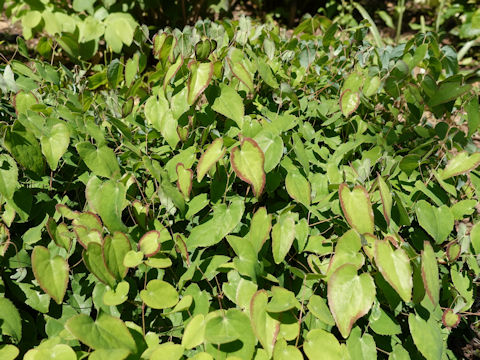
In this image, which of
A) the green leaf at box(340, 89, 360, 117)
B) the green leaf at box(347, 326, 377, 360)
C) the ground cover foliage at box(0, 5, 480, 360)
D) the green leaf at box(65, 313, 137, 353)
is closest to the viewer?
the green leaf at box(65, 313, 137, 353)

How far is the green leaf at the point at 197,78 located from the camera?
1.08m

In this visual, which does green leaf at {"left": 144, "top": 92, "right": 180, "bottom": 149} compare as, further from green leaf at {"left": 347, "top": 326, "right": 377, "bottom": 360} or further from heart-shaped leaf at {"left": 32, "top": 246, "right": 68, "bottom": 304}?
green leaf at {"left": 347, "top": 326, "right": 377, "bottom": 360}

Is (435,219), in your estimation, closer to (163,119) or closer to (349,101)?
(349,101)

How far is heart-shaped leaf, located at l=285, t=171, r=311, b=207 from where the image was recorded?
3.55ft

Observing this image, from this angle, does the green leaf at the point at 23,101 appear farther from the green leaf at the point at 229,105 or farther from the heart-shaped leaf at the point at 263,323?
the heart-shaped leaf at the point at 263,323

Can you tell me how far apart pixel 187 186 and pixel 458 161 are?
73 cm

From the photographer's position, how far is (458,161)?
3.73 ft

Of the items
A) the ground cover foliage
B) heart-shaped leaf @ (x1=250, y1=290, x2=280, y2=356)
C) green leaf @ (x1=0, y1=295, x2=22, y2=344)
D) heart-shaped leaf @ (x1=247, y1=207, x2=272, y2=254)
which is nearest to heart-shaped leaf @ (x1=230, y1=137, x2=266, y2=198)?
the ground cover foliage

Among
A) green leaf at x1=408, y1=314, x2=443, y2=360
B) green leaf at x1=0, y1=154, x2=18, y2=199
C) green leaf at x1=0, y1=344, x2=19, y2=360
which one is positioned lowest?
green leaf at x1=408, y1=314, x2=443, y2=360

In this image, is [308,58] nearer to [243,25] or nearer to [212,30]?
[243,25]

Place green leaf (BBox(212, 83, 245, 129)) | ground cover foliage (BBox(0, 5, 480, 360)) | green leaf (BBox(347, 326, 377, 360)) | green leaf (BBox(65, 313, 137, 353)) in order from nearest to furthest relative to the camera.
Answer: green leaf (BBox(65, 313, 137, 353)), ground cover foliage (BBox(0, 5, 480, 360)), green leaf (BBox(347, 326, 377, 360)), green leaf (BBox(212, 83, 245, 129))

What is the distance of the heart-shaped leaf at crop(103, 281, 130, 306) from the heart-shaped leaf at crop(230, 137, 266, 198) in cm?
37

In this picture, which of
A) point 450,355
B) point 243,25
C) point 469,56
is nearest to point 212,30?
point 243,25

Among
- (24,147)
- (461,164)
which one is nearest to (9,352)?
(24,147)
